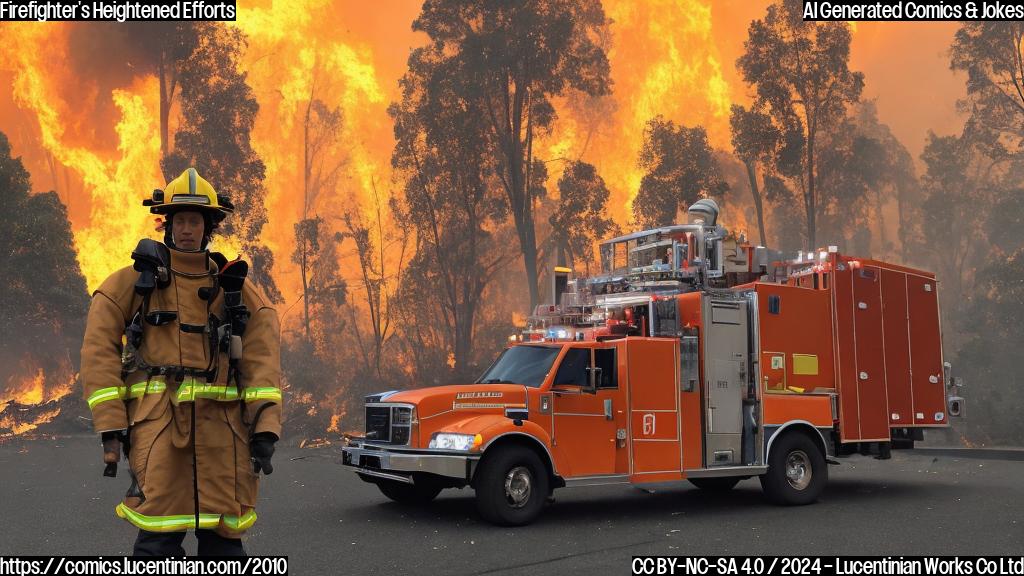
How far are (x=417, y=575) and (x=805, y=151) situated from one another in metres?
35.7

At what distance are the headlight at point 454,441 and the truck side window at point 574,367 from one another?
1.37 metres

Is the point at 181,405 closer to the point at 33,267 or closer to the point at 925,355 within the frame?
the point at 925,355

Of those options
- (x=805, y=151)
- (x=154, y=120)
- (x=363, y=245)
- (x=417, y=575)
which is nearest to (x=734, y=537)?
(x=417, y=575)

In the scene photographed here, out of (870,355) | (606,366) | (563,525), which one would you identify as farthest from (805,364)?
(563,525)

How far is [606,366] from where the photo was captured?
34.5 feet

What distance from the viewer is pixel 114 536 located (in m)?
8.53

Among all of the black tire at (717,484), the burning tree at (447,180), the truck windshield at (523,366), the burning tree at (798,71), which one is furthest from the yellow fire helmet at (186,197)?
the burning tree at (447,180)

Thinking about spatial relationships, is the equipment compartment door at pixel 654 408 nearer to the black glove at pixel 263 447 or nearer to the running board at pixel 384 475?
the running board at pixel 384 475

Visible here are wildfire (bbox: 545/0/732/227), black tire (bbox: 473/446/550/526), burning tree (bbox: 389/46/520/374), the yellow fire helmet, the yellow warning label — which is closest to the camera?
the yellow fire helmet

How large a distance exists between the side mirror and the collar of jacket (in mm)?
6167

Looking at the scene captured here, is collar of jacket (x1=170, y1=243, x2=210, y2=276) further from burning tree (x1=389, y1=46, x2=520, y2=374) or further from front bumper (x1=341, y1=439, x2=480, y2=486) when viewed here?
burning tree (x1=389, y1=46, x2=520, y2=374)

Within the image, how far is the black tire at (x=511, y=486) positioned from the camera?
9.20 meters

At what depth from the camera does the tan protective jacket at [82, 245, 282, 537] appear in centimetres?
425

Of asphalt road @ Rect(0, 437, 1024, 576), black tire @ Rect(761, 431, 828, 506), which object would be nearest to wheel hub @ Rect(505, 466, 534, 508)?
asphalt road @ Rect(0, 437, 1024, 576)
